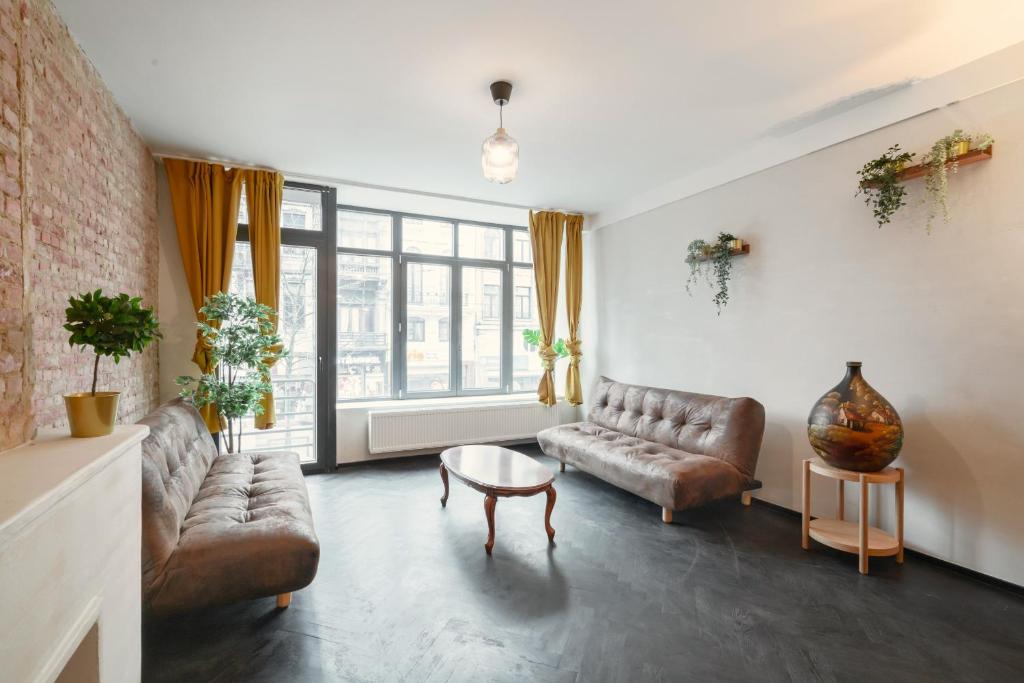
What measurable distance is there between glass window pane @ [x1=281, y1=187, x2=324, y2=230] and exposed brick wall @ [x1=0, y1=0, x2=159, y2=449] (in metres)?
1.34

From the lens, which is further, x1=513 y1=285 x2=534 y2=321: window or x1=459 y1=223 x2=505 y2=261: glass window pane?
x1=513 y1=285 x2=534 y2=321: window

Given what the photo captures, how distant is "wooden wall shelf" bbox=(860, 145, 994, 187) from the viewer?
2.43 meters

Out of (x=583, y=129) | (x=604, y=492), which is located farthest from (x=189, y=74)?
(x=604, y=492)

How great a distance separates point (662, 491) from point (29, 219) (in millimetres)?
3530

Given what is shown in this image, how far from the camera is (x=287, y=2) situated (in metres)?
2.06

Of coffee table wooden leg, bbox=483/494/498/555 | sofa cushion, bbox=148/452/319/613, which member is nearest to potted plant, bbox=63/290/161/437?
sofa cushion, bbox=148/452/319/613

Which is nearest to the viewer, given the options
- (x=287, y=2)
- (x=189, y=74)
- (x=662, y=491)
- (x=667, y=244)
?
(x=287, y=2)

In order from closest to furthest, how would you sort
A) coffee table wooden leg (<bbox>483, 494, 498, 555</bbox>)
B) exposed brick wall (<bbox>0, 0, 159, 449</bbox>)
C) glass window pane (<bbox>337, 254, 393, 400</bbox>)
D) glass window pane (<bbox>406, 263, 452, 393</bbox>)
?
exposed brick wall (<bbox>0, 0, 159, 449</bbox>)
coffee table wooden leg (<bbox>483, 494, 498, 555</bbox>)
glass window pane (<bbox>337, 254, 393, 400</bbox>)
glass window pane (<bbox>406, 263, 452, 393</bbox>)

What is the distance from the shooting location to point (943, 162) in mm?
2520

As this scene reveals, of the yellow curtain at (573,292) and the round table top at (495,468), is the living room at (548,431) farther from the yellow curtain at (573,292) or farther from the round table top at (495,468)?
the yellow curtain at (573,292)

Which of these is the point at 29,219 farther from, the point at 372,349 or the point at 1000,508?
the point at 1000,508

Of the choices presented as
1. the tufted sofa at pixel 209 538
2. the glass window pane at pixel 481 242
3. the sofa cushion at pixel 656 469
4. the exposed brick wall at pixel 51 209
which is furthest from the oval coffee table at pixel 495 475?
the glass window pane at pixel 481 242

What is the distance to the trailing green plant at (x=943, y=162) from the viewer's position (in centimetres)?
248

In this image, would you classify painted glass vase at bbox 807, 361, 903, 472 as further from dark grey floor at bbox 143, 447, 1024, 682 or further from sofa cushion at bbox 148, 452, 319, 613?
sofa cushion at bbox 148, 452, 319, 613
